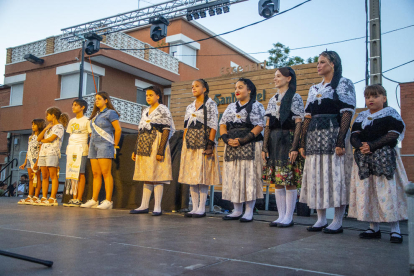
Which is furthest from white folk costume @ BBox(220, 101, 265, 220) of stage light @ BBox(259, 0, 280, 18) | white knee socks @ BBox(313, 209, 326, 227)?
stage light @ BBox(259, 0, 280, 18)

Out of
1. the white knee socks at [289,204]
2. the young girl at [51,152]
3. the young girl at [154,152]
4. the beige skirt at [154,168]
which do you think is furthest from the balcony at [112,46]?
the white knee socks at [289,204]

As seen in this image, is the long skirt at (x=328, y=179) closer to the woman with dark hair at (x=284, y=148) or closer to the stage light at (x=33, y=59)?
the woman with dark hair at (x=284, y=148)

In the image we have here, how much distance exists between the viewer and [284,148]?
4254 mm

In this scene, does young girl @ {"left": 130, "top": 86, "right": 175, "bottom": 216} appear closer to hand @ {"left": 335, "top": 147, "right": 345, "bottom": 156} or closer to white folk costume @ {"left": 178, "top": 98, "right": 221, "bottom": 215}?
white folk costume @ {"left": 178, "top": 98, "right": 221, "bottom": 215}

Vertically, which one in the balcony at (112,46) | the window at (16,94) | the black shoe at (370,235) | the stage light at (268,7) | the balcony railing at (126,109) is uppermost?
the balcony at (112,46)

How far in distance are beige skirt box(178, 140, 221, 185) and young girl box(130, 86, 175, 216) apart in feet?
0.99

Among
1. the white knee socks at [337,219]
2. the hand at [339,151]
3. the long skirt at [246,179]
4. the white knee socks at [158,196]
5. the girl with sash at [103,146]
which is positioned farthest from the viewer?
the girl with sash at [103,146]

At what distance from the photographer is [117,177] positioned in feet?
21.4

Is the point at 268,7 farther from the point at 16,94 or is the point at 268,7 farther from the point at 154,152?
the point at 16,94

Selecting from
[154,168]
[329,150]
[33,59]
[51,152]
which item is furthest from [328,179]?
[33,59]

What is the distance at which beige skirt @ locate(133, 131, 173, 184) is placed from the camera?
5305 millimetres

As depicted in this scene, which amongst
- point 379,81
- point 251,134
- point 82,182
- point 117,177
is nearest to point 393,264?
point 251,134

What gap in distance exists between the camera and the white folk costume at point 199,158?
5.04 m

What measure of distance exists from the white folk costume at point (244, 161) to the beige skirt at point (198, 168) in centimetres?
32
